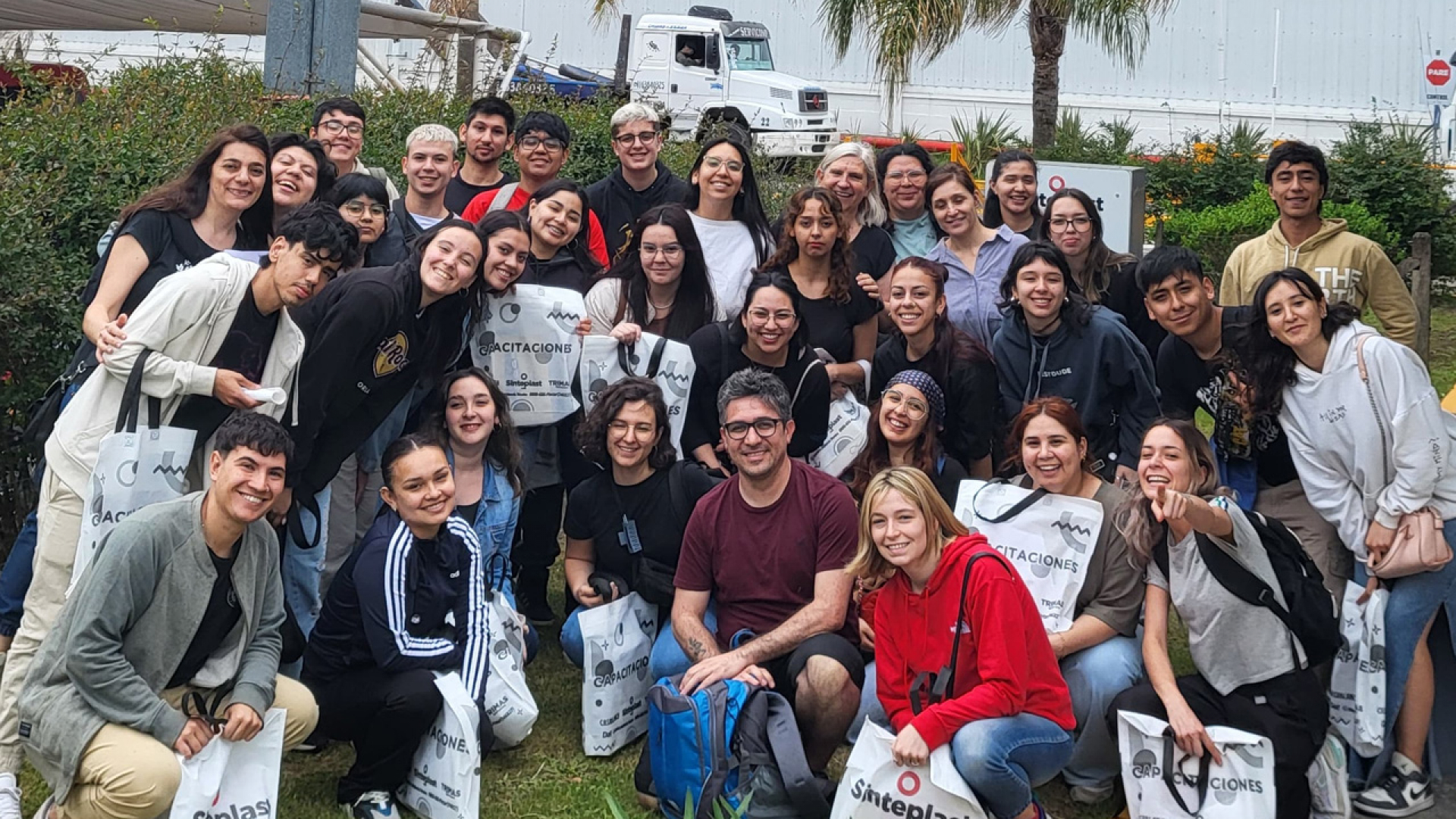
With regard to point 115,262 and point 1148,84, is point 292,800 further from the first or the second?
point 1148,84

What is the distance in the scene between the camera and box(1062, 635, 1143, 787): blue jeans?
5.23m

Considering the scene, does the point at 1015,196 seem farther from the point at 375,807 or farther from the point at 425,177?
the point at 375,807

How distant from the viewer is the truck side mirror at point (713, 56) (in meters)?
26.1

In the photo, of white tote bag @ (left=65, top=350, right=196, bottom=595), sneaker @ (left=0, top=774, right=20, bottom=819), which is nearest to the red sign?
white tote bag @ (left=65, top=350, right=196, bottom=595)

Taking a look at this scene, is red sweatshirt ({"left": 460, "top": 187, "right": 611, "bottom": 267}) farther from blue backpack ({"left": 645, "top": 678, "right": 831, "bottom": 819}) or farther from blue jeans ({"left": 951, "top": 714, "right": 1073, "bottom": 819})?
blue jeans ({"left": 951, "top": 714, "right": 1073, "bottom": 819})

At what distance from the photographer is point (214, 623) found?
4.57 metres

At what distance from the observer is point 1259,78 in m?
27.9

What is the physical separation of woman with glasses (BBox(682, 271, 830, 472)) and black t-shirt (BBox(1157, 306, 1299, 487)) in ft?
4.55

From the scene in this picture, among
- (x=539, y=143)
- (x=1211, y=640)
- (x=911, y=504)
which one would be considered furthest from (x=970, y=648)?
(x=539, y=143)

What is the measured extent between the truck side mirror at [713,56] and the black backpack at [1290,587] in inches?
Answer: 874

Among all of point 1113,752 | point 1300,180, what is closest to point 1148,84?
point 1300,180

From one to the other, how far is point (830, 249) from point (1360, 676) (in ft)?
8.73

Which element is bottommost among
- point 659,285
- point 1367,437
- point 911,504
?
point 911,504

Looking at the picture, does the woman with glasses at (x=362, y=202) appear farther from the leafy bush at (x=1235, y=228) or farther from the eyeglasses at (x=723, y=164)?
the leafy bush at (x=1235, y=228)
